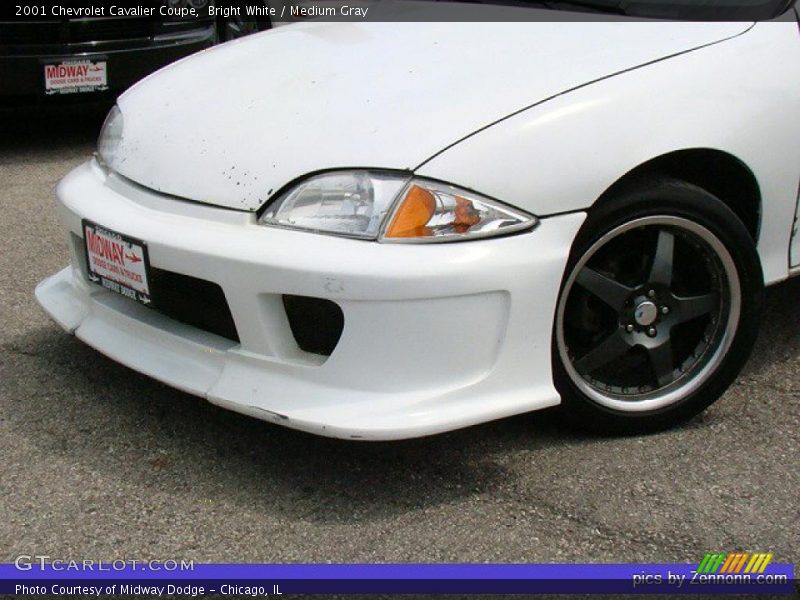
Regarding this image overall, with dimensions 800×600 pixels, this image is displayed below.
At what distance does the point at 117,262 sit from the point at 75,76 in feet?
10.5

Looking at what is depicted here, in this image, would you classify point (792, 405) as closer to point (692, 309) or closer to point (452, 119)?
point (692, 309)

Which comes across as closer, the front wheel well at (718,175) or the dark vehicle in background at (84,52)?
the front wheel well at (718,175)

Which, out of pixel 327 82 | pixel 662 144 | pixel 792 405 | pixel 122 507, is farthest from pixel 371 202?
pixel 792 405

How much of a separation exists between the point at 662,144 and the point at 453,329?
2.29 feet

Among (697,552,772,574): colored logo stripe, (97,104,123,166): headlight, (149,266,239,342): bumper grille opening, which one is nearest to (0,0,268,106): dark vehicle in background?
(97,104,123,166): headlight

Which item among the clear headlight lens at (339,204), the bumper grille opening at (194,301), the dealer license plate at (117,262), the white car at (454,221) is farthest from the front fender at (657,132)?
the dealer license plate at (117,262)

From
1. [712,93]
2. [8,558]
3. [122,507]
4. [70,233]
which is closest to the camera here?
[8,558]

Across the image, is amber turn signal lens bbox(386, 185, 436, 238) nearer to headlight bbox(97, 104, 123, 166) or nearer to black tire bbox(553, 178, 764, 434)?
black tire bbox(553, 178, 764, 434)

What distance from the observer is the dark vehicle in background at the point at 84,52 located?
5.72m

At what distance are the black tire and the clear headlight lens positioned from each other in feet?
1.59

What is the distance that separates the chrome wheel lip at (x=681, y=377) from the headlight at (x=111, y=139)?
1.30 metres

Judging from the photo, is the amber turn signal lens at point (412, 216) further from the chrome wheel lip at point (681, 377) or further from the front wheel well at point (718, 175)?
the front wheel well at point (718, 175)

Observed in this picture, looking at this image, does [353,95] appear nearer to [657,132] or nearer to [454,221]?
[454,221]

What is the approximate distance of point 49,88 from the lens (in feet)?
19.1
